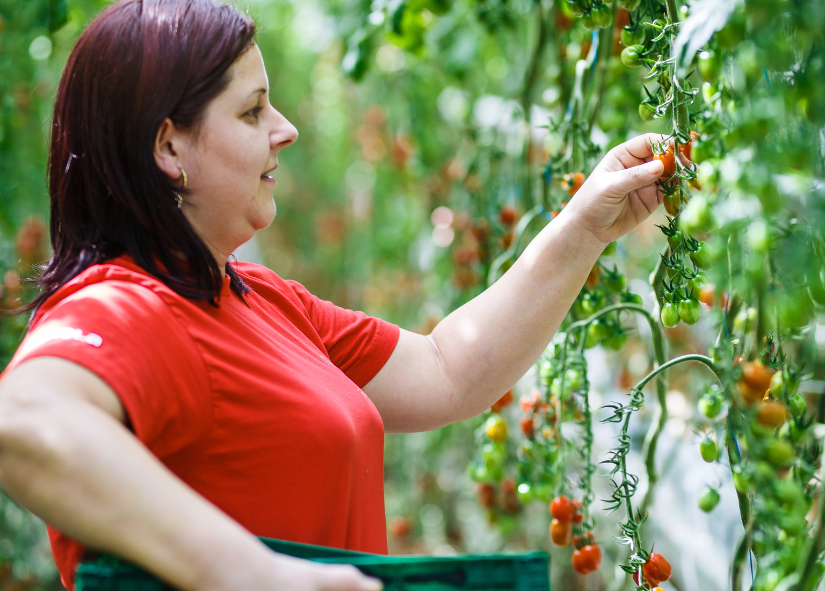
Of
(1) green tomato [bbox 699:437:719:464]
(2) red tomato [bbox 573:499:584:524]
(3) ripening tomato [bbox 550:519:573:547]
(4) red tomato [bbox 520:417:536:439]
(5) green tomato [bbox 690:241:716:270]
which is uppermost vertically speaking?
(5) green tomato [bbox 690:241:716:270]

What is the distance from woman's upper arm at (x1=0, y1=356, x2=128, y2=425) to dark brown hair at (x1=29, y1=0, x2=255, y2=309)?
169 mm

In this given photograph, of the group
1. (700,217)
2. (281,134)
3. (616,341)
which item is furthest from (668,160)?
(281,134)

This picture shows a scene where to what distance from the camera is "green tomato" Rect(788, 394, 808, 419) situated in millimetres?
675

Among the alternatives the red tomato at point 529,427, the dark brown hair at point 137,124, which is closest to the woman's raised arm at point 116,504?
the dark brown hair at point 137,124

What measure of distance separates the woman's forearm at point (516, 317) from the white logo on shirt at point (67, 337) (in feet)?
1.77

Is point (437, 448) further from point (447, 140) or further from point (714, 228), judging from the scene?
point (714, 228)

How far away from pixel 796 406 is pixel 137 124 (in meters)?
0.74

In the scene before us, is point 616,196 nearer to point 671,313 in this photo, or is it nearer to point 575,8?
point 671,313

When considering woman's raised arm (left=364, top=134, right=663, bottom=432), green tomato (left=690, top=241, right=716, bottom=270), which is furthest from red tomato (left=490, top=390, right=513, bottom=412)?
green tomato (left=690, top=241, right=716, bottom=270)

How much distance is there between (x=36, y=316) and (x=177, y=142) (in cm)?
24

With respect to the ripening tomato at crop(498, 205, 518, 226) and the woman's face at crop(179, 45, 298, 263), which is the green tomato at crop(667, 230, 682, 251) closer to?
the woman's face at crop(179, 45, 298, 263)

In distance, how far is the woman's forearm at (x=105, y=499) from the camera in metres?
0.54

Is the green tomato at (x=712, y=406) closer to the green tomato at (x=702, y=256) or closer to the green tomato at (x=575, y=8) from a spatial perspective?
the green tomato at (x=702, y=256)

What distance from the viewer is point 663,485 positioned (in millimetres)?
1788
